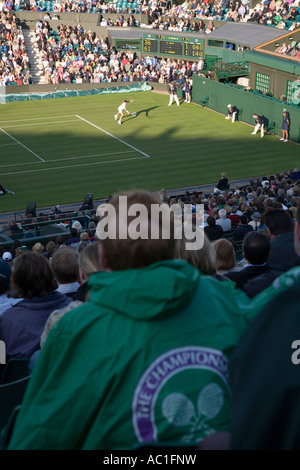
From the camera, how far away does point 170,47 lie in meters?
41.4

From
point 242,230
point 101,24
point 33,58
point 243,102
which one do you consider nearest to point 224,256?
point 242,230

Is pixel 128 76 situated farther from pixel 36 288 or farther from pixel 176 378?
pixel 176 378

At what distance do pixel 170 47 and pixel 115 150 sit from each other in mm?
15798

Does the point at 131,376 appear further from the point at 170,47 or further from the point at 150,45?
the point at 150,45

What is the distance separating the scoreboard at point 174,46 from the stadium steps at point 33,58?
7006 mm

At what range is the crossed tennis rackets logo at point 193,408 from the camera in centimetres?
224

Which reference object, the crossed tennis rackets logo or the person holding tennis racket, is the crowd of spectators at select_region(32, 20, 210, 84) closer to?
the person holding tennis racket

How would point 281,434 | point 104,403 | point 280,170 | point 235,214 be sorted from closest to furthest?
1. point 281,434
2. point 104,403
3. point 235,214
4. point 280,170

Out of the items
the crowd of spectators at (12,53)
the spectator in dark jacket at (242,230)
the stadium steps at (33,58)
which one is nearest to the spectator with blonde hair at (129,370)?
the spectator in dark jacket at (242,230)

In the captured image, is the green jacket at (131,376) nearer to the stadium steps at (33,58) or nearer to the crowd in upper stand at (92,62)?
the crowd in upper stand at (92,62)

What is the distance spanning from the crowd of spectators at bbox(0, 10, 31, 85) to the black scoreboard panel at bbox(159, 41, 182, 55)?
8698mm

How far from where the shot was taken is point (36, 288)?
5.29m
